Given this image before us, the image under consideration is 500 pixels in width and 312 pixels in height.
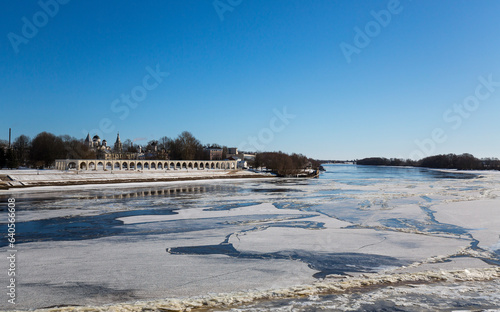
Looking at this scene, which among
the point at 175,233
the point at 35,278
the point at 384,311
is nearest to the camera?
the point at 384,311

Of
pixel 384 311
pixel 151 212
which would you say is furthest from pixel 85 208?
pixel 384 311

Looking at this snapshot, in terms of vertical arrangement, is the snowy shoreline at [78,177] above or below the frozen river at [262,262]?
above

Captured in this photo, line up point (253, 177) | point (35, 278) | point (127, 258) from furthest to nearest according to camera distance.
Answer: point (253, 177)
point (127, 258)
point (35, 278)

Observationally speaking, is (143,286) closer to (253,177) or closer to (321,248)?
(321,248)

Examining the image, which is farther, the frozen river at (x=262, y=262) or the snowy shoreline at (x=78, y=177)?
the snowy shoreline at (x=78, y=177)

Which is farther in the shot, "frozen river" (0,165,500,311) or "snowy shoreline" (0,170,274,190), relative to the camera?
"snowy shoreline" (0,170,274,190)

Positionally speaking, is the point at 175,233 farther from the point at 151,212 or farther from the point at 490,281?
the point at 490,281

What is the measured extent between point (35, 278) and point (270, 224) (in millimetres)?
9776

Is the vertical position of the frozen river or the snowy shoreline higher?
the snowy shoreline

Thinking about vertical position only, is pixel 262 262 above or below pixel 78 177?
below

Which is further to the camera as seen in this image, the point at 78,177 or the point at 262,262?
the point at 78,177

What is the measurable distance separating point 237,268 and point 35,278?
4679mm

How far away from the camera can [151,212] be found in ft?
66.3

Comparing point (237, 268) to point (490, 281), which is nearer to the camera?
point (490, 281)
